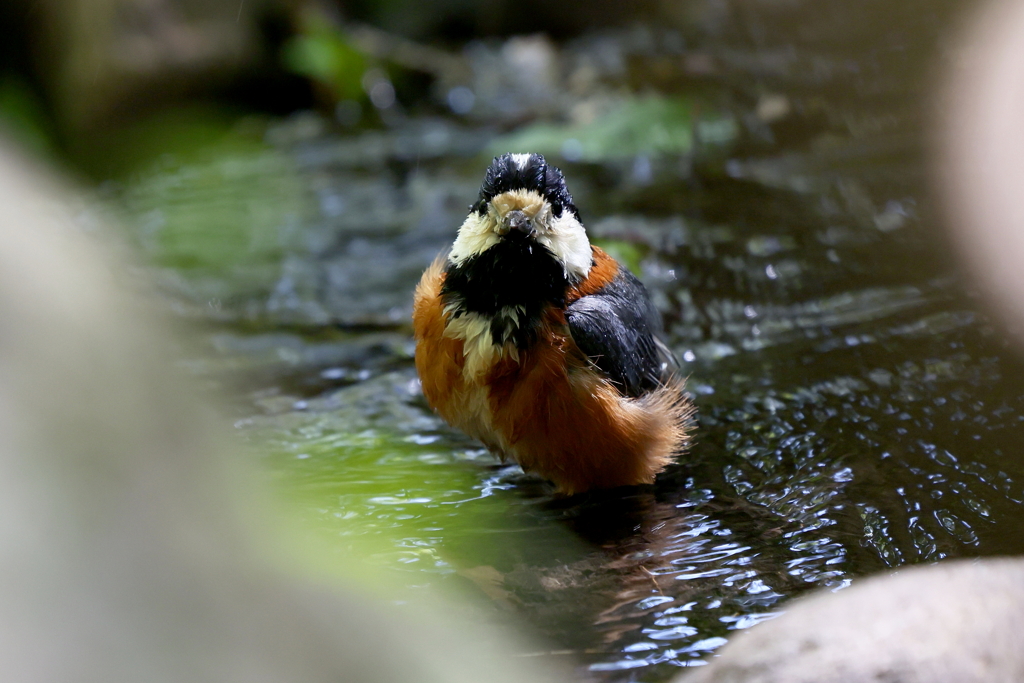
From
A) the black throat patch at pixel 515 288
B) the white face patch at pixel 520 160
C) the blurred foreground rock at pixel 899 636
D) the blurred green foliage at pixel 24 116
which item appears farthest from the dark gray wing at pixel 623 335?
the blurred green foliage at pixel 24 116

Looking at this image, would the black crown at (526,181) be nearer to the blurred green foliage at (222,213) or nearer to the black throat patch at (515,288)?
the black throat patch at (515,288)

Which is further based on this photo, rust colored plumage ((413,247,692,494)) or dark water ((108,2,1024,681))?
rust colored plumage ((413,247,692,494))

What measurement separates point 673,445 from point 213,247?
3.53 m

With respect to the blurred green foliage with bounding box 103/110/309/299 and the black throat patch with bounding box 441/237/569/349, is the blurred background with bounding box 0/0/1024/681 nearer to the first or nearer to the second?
the blurred green foliage with bounding box 103/110/309/299

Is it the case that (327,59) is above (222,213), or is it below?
above

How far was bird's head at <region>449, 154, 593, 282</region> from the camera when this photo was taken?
3012 millimetres

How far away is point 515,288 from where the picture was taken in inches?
120

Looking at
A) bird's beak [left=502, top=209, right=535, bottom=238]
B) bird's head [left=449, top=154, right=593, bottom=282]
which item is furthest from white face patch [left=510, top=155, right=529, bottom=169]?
bird's beak [left=502, top=209, right=535, bottom=238]

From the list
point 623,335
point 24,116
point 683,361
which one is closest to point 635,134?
point 683,361

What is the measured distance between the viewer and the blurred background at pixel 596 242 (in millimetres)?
2828

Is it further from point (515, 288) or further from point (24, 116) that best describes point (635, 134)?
point (24, 116)

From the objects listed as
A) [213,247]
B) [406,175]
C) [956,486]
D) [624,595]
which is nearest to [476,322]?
[624,595]

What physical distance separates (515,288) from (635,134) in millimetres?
4148

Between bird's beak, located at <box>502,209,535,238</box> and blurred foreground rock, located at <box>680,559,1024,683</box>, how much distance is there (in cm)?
148
